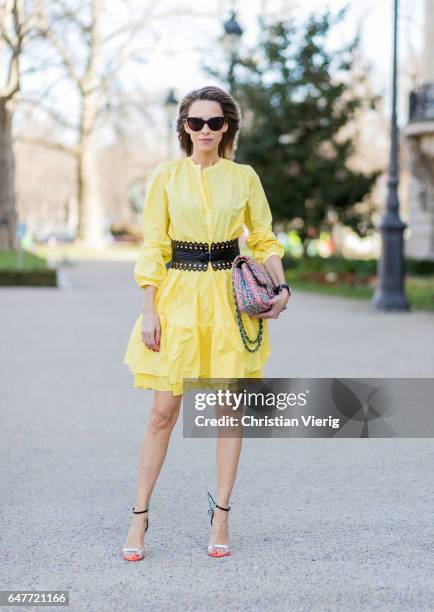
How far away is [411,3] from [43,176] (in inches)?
2274

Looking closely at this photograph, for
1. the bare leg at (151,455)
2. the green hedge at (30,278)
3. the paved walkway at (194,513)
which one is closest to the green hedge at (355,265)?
the green hedge at (30,278)

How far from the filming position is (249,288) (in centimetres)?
400

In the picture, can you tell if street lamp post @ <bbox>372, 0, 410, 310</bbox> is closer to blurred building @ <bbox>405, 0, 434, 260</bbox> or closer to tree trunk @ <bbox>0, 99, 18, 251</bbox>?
blurred building @ <bbox>405, 0, 434, 260</bbox>

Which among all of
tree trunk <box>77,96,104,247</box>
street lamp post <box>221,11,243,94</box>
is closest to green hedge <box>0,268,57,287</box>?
street lamp post <box>221,11,243,94</box>

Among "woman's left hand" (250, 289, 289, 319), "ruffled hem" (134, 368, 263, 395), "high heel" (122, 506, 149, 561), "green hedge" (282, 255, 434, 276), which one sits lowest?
"high heel" (122, 506, 149, 561)

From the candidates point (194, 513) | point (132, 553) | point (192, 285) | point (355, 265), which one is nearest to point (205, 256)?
→ point (192, 285)

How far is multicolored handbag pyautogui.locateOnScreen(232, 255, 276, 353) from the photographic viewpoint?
3996 mm

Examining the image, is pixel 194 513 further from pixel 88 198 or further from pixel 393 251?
pixel 88 198

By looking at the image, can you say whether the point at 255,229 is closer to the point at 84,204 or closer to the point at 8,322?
the point at 8,322

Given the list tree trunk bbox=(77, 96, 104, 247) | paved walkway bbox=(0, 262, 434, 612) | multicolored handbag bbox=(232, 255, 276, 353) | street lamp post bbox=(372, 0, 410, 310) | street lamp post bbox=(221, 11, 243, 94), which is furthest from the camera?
tree trunk bbox=(77, 96, 104, 247)

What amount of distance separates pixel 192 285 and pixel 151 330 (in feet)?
0.79

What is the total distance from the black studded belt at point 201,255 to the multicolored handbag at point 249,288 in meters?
0.08

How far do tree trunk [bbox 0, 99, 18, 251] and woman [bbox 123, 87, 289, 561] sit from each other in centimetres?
3358

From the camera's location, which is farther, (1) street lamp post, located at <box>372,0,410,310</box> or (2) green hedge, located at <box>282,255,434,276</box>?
(2) green hedge, located at <box>282,255,434,276</box>
